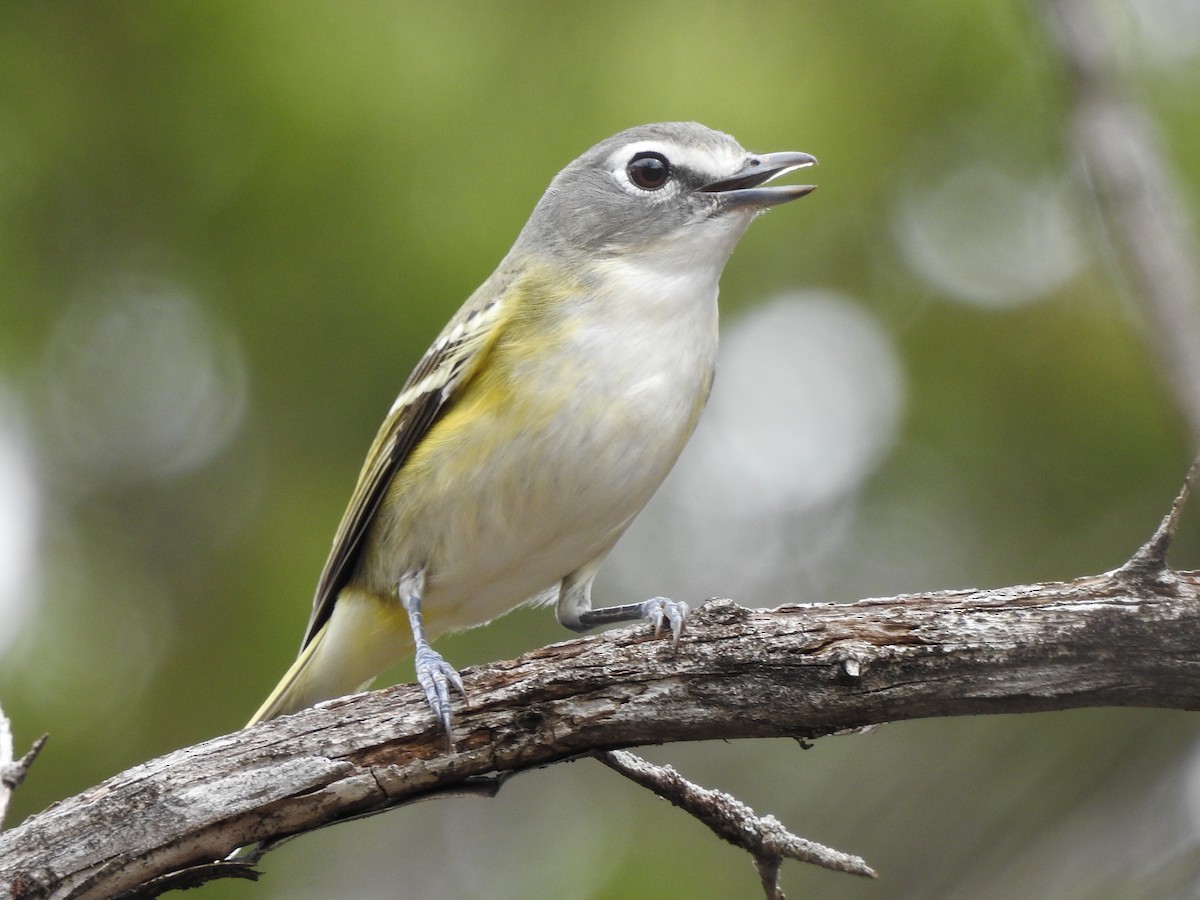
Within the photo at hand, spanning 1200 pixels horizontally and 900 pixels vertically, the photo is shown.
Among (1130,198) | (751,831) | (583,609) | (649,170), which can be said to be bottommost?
(751,831)

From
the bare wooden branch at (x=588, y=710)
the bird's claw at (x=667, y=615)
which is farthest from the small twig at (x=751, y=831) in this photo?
the bird's claw at (x=667, y=615)

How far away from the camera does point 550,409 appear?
3.95 metres

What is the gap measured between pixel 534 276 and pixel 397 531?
1.03 m

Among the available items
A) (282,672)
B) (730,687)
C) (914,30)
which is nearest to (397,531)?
(282,672)

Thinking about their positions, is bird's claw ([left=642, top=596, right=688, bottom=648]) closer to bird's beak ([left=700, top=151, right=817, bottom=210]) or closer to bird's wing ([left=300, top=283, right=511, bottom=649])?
bird's wing ([left=300, top=283, right=511, bottom=649])

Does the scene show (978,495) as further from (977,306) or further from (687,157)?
→ (687,157)

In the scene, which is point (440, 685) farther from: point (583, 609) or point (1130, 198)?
point (1130, 198)

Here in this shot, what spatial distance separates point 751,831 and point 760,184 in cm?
227

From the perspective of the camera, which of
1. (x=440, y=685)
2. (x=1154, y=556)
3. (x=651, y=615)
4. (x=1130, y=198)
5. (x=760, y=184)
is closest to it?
(x=1130, y=198)

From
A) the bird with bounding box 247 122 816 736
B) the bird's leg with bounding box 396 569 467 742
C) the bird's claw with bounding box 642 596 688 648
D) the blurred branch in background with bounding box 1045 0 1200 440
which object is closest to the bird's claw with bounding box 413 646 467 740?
the bird's leg with bounding box 396 569 467 742

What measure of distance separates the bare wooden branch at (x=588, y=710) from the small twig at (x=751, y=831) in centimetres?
12

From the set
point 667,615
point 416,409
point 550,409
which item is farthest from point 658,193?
point 667,615

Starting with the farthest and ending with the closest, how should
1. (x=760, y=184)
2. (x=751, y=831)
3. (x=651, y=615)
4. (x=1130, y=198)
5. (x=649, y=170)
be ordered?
(x=649, y=170) < (x=760, y=184) < (x=651, y=615) < (x=751, y=831) < (x=1130, y=198)

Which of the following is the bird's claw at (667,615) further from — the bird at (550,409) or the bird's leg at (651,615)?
the bird at (550,409)
